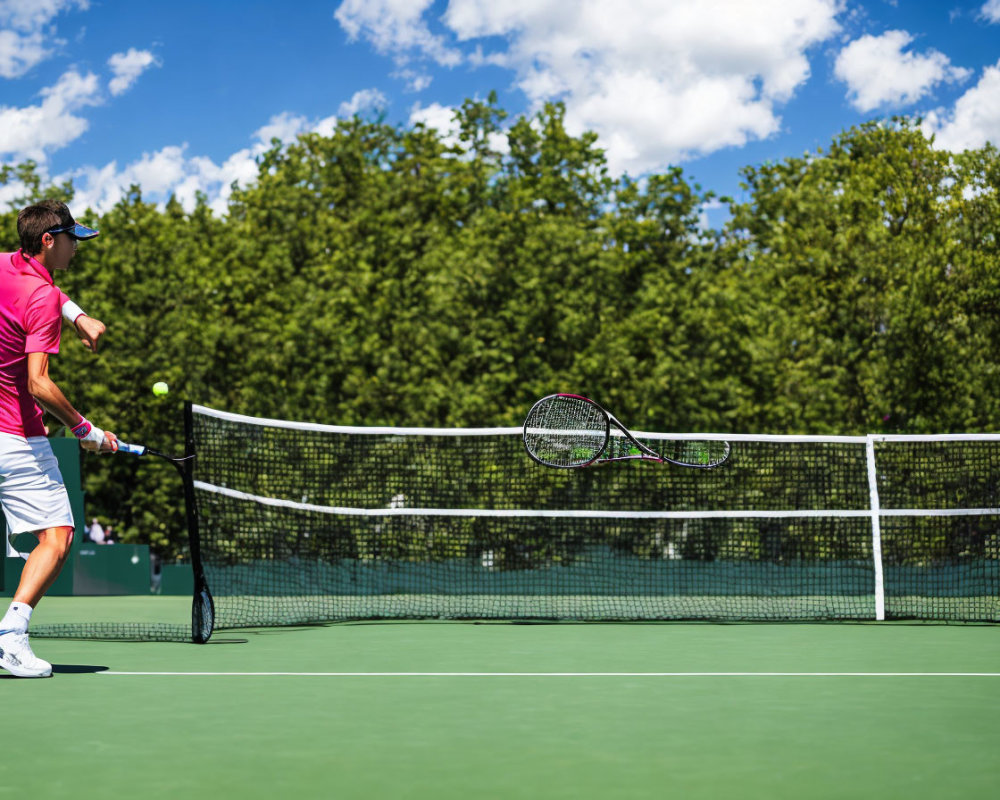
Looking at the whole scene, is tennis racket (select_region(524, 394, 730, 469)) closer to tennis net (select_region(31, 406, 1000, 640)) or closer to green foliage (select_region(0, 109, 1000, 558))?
tennis net (select_region(31, 406, 1000, 640))

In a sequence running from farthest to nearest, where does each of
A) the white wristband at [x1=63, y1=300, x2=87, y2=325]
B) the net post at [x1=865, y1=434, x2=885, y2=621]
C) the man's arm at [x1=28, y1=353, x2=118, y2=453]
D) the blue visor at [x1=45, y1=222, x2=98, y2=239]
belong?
the net post at [x1=865, y1=434, x2=885, y2=621]
the blue visor at [x1=45, y1=222, x2=98, y2=239]
the white wristband at [x1=63, y1=300, x2=87, y2=325]
the man's arm at [x1=28, y1=353, x2=118, y2=453]

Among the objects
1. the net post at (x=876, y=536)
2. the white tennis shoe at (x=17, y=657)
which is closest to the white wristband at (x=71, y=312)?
the white tennis shoe at (x=17, y=657)

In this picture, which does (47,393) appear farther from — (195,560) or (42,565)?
(195,560)

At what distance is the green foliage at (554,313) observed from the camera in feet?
85.7

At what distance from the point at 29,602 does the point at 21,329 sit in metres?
1.64

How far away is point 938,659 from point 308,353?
2074 centimetres

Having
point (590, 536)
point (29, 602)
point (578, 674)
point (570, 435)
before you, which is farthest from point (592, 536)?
point (29, 602)

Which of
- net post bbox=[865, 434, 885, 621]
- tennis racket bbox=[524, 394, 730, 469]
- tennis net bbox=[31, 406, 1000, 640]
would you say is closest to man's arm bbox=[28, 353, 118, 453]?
tennis racket bbox=[524, 394, 730, 469]

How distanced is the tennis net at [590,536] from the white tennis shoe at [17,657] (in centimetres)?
486

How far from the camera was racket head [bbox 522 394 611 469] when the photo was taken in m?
11.0

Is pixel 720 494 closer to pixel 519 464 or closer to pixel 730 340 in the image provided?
pixel 519 464

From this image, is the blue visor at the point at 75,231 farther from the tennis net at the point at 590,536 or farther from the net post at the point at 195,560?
the tennis net at the point at 590,536

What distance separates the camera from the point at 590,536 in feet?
59.0

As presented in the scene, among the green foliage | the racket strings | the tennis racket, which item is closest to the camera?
the tennis racket
